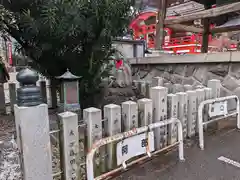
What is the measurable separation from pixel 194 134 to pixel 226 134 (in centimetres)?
52

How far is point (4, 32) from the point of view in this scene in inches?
144

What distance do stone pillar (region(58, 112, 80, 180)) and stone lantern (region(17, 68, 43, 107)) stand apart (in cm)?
32

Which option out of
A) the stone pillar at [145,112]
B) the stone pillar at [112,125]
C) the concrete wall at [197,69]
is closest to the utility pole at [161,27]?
the concrete wall at [197,69]

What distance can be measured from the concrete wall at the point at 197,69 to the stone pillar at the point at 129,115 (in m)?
2.81

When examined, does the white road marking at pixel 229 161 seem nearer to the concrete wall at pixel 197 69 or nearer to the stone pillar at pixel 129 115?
the stone pillar at pixel 129 115

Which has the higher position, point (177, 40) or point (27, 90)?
point (177, 40)

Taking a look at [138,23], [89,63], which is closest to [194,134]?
[89,63]

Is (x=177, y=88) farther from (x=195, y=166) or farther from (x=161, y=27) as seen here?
(x=161, y=27)

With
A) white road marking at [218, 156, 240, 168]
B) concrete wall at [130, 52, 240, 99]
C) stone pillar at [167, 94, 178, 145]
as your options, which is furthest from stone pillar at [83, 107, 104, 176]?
concrete wall at [130, 52, 240, 99]

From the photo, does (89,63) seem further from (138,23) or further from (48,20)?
(138,23)

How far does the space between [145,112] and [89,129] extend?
0.73 meters

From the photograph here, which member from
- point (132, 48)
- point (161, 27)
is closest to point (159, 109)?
point (161, 27)

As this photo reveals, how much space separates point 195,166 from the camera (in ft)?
6.84

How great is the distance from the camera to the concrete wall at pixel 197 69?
12.7ft
